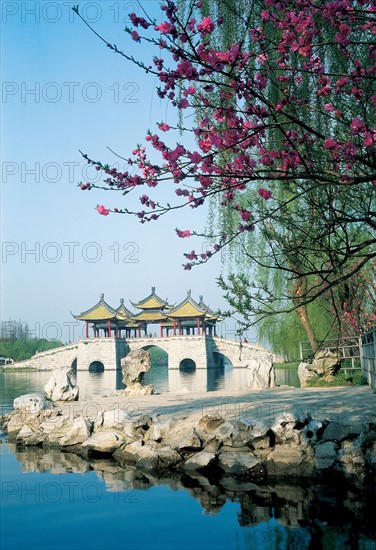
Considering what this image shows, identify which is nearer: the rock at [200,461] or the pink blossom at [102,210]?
the pink blossom at [102,210]

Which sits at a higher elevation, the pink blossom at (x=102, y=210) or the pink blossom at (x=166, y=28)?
the pink blossom at (x=166, y=28)

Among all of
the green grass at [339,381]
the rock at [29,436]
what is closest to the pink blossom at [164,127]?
the rock at [29,436]

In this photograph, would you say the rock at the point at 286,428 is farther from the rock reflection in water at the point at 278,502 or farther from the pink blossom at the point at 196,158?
the pink blossom at the point at 196,158

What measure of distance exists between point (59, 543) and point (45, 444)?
3.82 meters

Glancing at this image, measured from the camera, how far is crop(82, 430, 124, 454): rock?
271 inches

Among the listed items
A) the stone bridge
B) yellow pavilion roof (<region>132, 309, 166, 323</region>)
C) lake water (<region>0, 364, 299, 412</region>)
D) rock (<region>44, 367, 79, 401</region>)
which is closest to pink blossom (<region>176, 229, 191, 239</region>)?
rock (<region>44, 367, 79, 401</region>)

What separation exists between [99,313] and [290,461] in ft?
135

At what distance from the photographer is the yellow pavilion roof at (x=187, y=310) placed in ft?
141

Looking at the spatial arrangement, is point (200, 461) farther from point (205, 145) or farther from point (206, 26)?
point (206, 26)

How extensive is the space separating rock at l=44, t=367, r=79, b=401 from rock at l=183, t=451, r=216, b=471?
5.86 m

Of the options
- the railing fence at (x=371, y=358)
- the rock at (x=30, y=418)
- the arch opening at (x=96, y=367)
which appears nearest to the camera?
the rock at (x=30, y=418)

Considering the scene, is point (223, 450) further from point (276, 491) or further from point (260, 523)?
point (260, 523)

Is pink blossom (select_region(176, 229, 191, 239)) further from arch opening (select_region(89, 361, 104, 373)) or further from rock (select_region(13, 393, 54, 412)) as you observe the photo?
arch opening (select_region(89, 361, 104, 373))

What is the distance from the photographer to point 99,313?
45938mm
